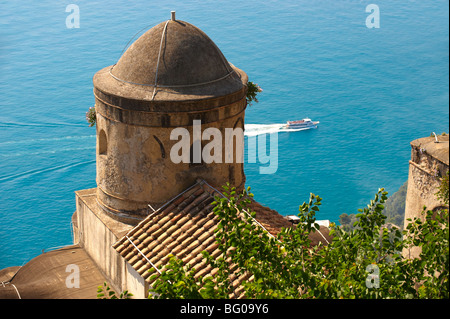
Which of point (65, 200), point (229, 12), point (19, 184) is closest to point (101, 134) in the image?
point (65, 200)

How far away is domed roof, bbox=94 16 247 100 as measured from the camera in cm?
1213

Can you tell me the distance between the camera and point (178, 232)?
12289 millimetres

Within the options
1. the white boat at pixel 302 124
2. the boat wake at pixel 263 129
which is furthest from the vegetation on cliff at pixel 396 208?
the boat wake at pixel 263 129

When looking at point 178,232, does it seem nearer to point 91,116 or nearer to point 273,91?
point 91,116

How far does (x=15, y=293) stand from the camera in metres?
13.7

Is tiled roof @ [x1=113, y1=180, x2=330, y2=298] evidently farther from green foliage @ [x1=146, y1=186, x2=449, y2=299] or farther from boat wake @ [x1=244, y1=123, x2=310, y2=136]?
boat wake @ [x1=244, y1=123, x2=310, y2=136]

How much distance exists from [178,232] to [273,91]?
60730 mm

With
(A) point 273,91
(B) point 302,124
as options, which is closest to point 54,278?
(B) point 302,124

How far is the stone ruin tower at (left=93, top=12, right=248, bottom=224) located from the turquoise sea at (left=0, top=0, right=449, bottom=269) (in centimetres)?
3703

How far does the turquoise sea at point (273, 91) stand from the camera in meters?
57.1

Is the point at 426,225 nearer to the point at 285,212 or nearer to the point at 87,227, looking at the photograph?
the point at 87,227

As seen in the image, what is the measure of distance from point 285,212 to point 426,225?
46.0 metres

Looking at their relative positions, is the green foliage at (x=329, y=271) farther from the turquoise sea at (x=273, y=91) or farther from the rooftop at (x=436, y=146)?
the turquoise sea at (x=273, y=91)

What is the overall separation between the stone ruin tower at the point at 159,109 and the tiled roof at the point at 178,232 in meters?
0.31
